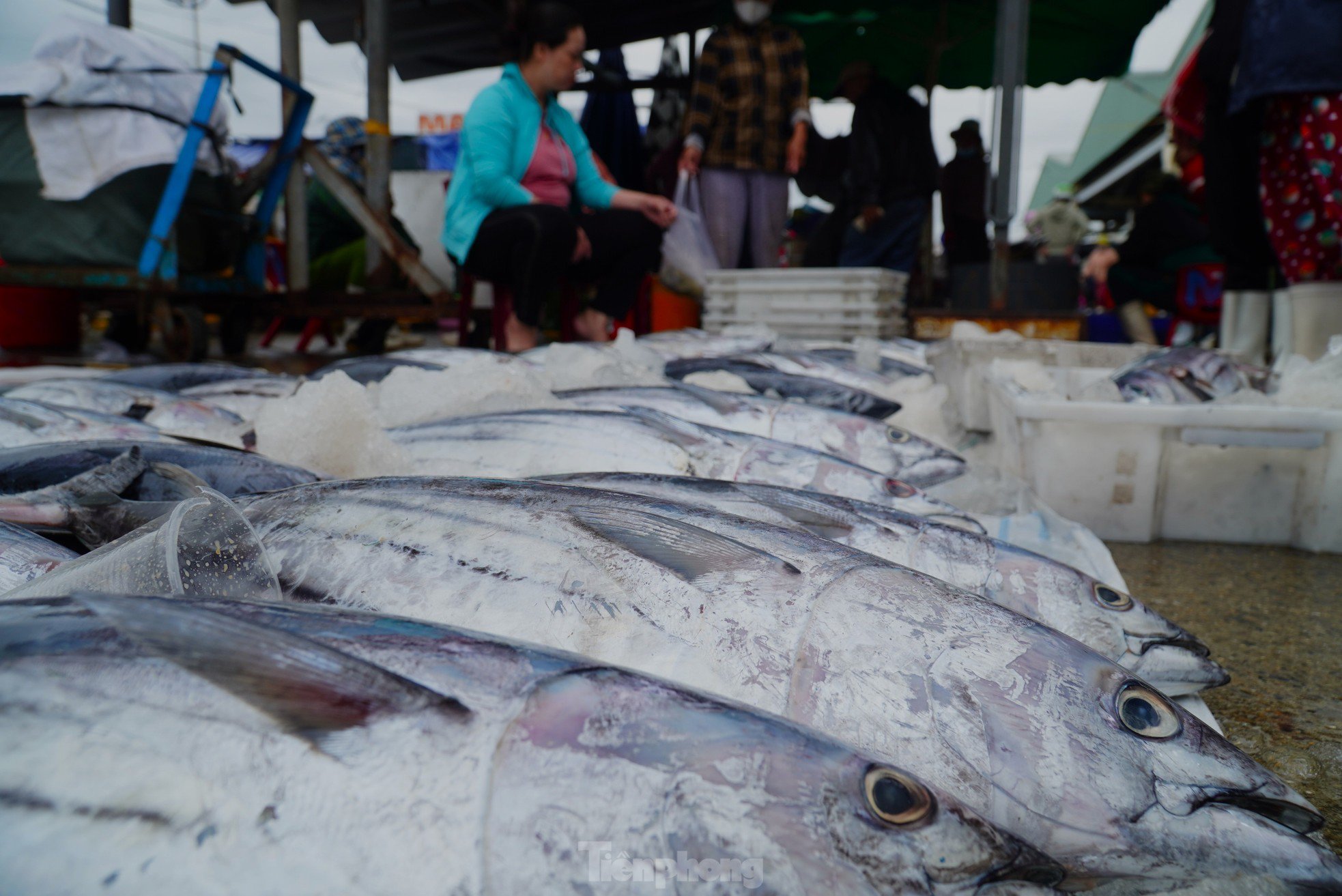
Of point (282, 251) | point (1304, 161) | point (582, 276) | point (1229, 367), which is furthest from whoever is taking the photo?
point (282, 251)

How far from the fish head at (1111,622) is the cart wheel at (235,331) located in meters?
7.59

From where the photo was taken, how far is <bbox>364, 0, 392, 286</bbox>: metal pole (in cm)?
657

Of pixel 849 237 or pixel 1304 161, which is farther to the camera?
pixel 849 237

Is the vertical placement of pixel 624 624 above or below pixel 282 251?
below

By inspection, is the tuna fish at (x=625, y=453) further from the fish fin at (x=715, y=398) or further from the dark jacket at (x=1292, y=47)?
the dark jacket at (x=1292, y=47)

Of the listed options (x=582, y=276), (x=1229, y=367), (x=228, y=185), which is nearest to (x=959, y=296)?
(x=582, y=276)

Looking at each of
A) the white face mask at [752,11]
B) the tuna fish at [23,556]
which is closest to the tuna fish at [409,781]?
the tuna fish at [23,556]

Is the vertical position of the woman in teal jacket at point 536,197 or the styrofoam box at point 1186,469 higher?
the woman in teal jacket at point 536,197

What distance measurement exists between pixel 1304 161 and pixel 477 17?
24.3ft

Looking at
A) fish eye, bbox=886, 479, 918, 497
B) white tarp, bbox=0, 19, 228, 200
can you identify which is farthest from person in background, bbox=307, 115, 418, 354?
fish eye, bbox=886, 479, 918, 497

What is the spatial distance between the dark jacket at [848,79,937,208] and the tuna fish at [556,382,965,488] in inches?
216

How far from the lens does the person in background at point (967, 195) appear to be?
9398 millimetres

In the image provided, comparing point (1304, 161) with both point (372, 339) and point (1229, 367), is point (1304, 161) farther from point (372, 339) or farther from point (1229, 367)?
point (372, 339)

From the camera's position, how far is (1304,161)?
11.4ft
